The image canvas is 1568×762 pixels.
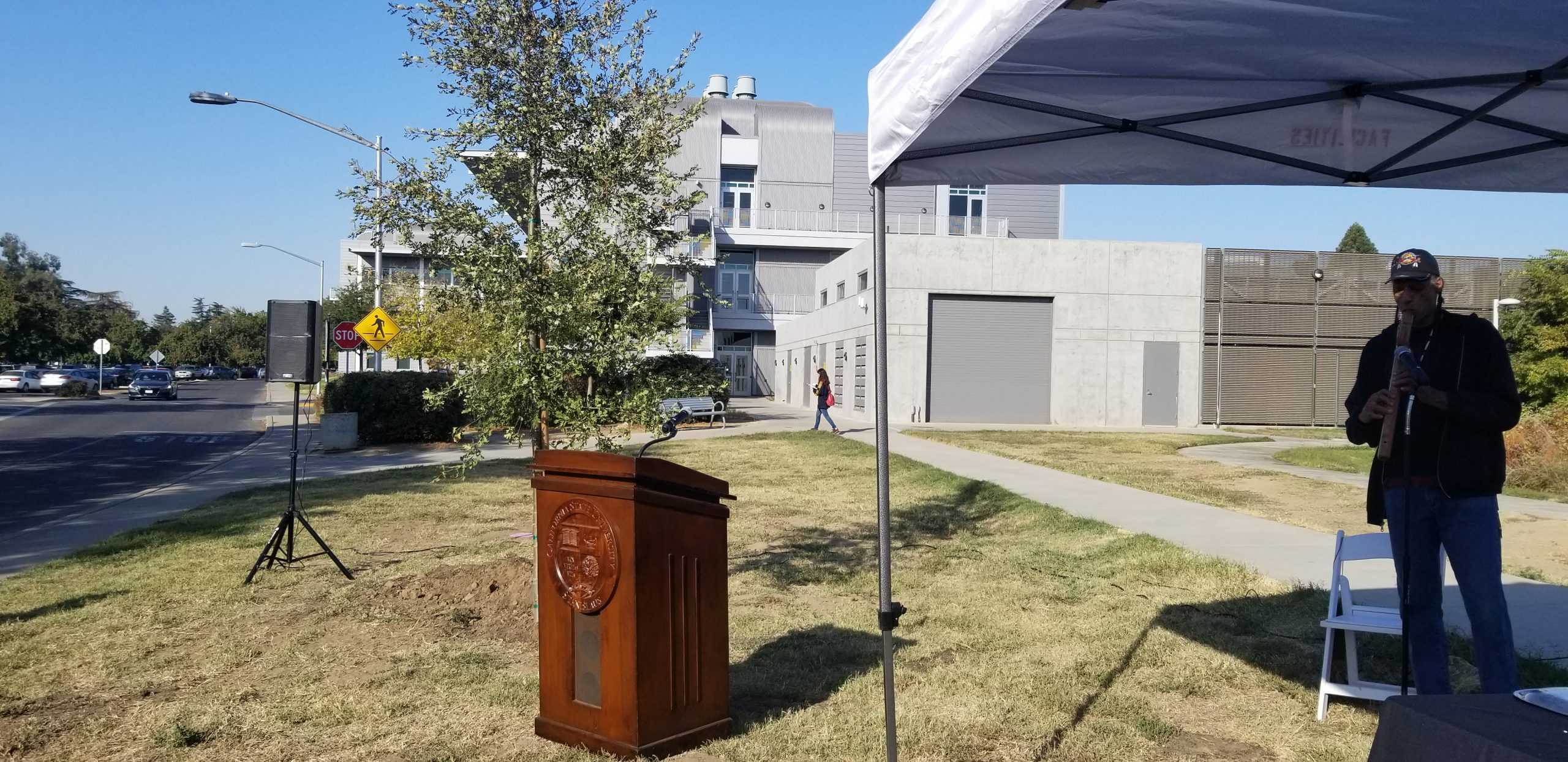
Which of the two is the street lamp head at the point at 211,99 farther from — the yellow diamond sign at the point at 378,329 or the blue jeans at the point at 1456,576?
the blue jeans at the point at 1456,576

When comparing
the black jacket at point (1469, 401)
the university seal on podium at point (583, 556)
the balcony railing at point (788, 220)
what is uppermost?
the balcony railing at point (788, 220)

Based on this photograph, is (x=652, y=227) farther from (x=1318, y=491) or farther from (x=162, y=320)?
(x=162, y=320)

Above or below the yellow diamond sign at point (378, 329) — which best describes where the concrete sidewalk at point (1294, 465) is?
below

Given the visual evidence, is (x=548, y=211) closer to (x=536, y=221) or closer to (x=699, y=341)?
(x=536, y=221)

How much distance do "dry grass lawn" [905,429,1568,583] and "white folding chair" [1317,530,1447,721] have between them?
13.1 ft

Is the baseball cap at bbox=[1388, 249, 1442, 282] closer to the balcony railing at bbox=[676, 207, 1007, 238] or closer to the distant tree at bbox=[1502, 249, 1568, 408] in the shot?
the distant tree at bbox=[1502, 249, 1568, 408]

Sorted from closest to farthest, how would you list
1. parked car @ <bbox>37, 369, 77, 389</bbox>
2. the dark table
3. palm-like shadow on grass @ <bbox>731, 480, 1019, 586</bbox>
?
the dark table → palm-like shadow on grass @ <bbox>731, 480, 1019, 586</bbox> → parked car @ <bbox>37, 369, 77, 389</bbox>

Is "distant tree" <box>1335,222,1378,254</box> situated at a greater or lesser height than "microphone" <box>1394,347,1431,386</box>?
greater

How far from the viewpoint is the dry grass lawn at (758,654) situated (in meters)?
4.71

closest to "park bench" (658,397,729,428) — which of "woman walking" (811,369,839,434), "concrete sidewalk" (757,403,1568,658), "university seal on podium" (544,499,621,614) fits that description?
"woman walking" (811,369,839,434)

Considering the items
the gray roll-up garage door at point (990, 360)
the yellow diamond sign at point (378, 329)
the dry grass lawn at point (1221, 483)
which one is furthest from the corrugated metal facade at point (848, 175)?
the yellow diamond sign at point (378, 329)

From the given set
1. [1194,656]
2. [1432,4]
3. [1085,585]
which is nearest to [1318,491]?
[1085,585]

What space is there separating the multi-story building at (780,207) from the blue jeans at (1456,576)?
5279 cm

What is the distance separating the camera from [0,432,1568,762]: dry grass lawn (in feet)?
15.4
